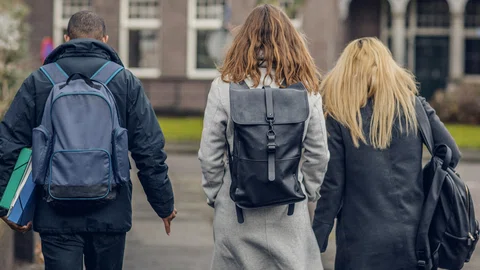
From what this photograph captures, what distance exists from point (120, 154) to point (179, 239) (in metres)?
4.27

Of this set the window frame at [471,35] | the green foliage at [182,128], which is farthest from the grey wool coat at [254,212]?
the window frame at [471,35]

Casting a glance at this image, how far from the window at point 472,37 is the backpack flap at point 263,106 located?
81.7ft

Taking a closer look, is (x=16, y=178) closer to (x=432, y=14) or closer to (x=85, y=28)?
(x=85, y=28)

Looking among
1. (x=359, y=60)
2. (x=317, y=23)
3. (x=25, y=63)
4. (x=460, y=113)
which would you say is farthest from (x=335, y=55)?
(x=359, y=60)

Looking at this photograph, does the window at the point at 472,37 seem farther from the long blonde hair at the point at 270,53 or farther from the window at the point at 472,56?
the long blonde hair at the point at 270,53

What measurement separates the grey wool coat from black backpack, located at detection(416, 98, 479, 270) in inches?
23.5

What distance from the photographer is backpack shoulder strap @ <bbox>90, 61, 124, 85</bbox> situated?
14.6 ft

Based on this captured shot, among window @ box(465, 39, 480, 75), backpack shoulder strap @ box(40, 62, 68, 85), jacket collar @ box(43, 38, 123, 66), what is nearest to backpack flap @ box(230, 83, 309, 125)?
jacket collar @ box(43, 38, 123, 66)

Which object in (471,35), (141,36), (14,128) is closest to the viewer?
(14,128)

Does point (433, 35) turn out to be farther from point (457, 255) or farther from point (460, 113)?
point (457, 255)

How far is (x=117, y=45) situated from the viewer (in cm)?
2728

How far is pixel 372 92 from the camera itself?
15.5ft

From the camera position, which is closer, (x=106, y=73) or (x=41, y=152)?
(x=41, y=152)

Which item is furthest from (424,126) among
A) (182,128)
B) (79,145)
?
(182,128)
